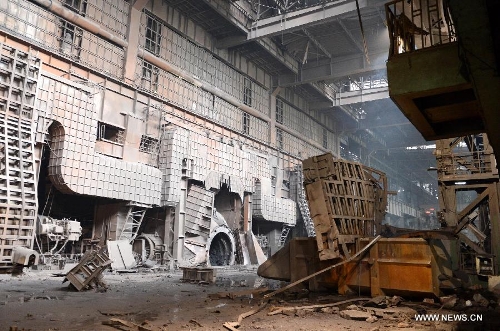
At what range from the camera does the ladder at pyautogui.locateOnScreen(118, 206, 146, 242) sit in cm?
1535

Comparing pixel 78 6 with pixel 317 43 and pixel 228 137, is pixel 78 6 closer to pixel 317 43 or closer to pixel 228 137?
pixel 228 137

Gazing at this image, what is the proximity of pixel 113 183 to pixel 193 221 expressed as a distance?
16.2ft

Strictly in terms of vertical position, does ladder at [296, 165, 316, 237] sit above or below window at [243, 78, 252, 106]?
below

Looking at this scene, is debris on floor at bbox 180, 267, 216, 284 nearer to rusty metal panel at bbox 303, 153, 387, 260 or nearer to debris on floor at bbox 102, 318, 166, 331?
rusty metal panel at bbox 303, 153, 387, 260

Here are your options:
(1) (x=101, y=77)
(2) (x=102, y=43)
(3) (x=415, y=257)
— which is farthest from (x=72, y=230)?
(3) (x=415, y=257)

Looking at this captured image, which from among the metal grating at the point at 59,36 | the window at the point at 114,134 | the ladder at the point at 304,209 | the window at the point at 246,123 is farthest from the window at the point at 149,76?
the ladder at the point at 304,209

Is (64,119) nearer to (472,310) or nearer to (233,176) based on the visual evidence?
(233,176)

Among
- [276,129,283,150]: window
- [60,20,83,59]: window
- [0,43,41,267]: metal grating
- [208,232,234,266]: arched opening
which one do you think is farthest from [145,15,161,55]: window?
[276,129,283,150]: window

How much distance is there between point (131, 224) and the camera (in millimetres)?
15633

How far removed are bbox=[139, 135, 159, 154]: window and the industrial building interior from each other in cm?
7

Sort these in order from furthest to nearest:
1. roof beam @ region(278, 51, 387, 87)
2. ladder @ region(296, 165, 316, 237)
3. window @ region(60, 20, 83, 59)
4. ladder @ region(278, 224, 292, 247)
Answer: ladder @ region(296, 165, 316, 237) < ladder @ region(278, 224, 292, 247) < roof beam @ region(278, 51, 387, 87) < window @ region(60, 20, 83, 59)

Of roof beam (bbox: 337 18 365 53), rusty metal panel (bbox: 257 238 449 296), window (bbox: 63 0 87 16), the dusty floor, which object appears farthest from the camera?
roof beam (bbox: 337 18 365 53)

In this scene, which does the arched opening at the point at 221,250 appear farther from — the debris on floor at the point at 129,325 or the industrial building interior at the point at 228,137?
the debris on floor at the point at 129,325

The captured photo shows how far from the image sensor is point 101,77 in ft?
53.2
